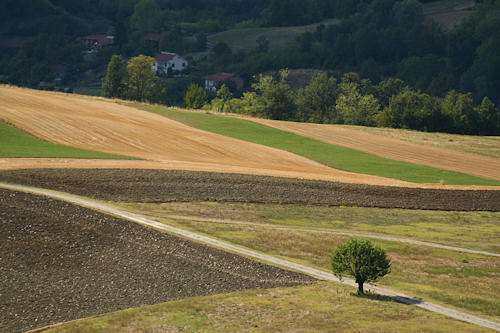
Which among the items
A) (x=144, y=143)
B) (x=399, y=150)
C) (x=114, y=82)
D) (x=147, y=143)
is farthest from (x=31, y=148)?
(x=114, y=82)

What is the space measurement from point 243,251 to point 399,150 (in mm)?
40999

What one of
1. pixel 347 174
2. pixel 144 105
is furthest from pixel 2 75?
pixel 347 174

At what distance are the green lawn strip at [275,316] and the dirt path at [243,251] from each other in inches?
34.2

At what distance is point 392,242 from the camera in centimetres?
3262

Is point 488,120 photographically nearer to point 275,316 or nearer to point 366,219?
point 366,219

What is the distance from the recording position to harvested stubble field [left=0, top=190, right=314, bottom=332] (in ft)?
71.5

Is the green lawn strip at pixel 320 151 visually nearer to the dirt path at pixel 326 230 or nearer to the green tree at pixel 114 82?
the dirt path at pixel 326 230

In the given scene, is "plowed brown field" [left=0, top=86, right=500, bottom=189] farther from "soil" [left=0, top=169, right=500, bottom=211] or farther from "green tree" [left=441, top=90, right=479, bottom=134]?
"green tree" [left=441, top=90, right=479, bottom=134]

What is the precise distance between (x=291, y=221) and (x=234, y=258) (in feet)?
29.8

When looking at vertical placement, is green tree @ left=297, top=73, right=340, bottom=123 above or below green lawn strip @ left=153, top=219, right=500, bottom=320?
above

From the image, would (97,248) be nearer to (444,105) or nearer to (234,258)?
(234,258)

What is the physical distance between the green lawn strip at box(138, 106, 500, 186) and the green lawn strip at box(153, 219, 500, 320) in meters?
20.1

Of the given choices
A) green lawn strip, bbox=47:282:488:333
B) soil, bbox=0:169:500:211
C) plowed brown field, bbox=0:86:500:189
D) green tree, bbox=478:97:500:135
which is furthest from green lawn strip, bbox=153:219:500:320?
green tree, bbox=478:97:500:135

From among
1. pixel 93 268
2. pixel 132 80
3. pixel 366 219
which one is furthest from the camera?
pixel 132 80
